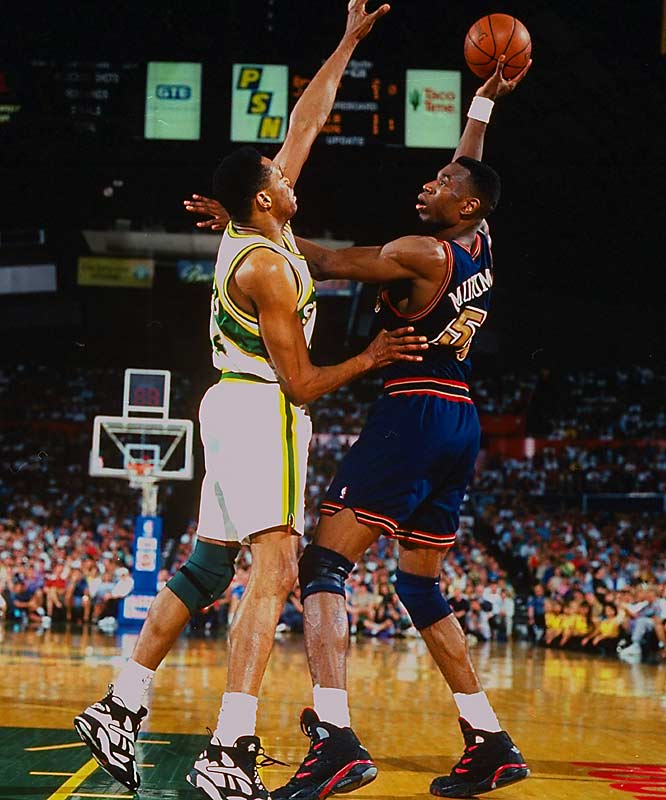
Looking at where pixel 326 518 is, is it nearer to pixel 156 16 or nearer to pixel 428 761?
pixel 428 761

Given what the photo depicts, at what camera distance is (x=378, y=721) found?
18.6 feet

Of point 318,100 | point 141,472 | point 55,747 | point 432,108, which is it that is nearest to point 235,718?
point 55,747

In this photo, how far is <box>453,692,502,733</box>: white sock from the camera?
3975 millimetres

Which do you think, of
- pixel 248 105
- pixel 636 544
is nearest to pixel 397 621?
pixel 636 544

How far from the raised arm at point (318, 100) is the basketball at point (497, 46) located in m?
0.71

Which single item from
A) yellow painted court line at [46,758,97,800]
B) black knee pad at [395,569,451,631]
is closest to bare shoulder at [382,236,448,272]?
black knee pad at [395,569,451,631]

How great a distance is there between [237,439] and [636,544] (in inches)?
635

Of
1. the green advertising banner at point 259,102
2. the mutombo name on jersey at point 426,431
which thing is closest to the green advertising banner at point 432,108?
the green advertising banner at point 259,102

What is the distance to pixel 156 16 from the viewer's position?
17.1 metres

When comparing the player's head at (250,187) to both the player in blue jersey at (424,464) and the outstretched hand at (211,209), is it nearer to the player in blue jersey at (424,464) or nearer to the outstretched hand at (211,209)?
the player in blue jersey at (424,464)

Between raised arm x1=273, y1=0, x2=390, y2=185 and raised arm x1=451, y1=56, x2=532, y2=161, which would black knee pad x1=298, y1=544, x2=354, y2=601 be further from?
raised arm x1=451, y1=56, x2=532, y2=161

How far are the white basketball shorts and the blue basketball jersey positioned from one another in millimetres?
654

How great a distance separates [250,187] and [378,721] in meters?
3.22

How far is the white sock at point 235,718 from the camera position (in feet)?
10.6
